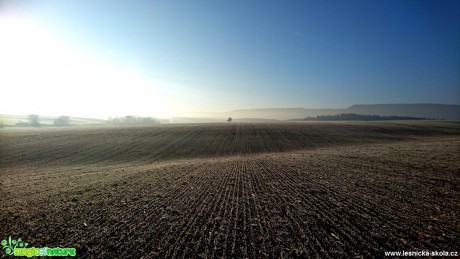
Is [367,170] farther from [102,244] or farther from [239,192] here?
[102,244]

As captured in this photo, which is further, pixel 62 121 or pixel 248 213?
pixel 62 121

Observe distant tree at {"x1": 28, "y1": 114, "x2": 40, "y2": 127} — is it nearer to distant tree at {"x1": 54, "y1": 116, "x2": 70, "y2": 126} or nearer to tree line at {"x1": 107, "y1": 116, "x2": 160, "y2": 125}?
distant tree at {"x1": 54, "y1": 116, "x2": 70, "y2": 126}

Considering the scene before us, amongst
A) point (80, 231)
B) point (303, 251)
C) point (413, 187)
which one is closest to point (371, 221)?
point (303, 251)

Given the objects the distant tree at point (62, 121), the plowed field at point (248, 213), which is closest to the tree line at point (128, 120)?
the distant tree at point (62, 121)

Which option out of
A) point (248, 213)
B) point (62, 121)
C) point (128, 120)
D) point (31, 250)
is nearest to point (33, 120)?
point (62, 121)

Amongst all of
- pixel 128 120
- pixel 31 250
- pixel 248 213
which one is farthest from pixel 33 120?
pixel 248 213

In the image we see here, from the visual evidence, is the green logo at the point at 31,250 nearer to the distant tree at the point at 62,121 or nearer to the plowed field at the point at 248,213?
the plowed field at the point at 248,213

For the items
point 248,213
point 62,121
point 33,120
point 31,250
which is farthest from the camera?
point 62,121

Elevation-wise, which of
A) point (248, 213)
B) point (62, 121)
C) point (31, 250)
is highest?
point (62, 121)

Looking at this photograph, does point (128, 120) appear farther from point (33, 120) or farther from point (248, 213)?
point (248, 213)

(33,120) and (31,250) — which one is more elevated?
(33,120)

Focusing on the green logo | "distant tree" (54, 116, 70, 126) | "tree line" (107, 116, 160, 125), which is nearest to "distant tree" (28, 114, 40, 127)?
"distant tree" (54, 116, 70, 126)

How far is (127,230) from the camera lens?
6.80m

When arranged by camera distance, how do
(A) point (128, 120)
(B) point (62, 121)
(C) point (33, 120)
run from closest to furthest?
(C) point (33, 120), (B) point (62, 121), (A) point (128, 120)
